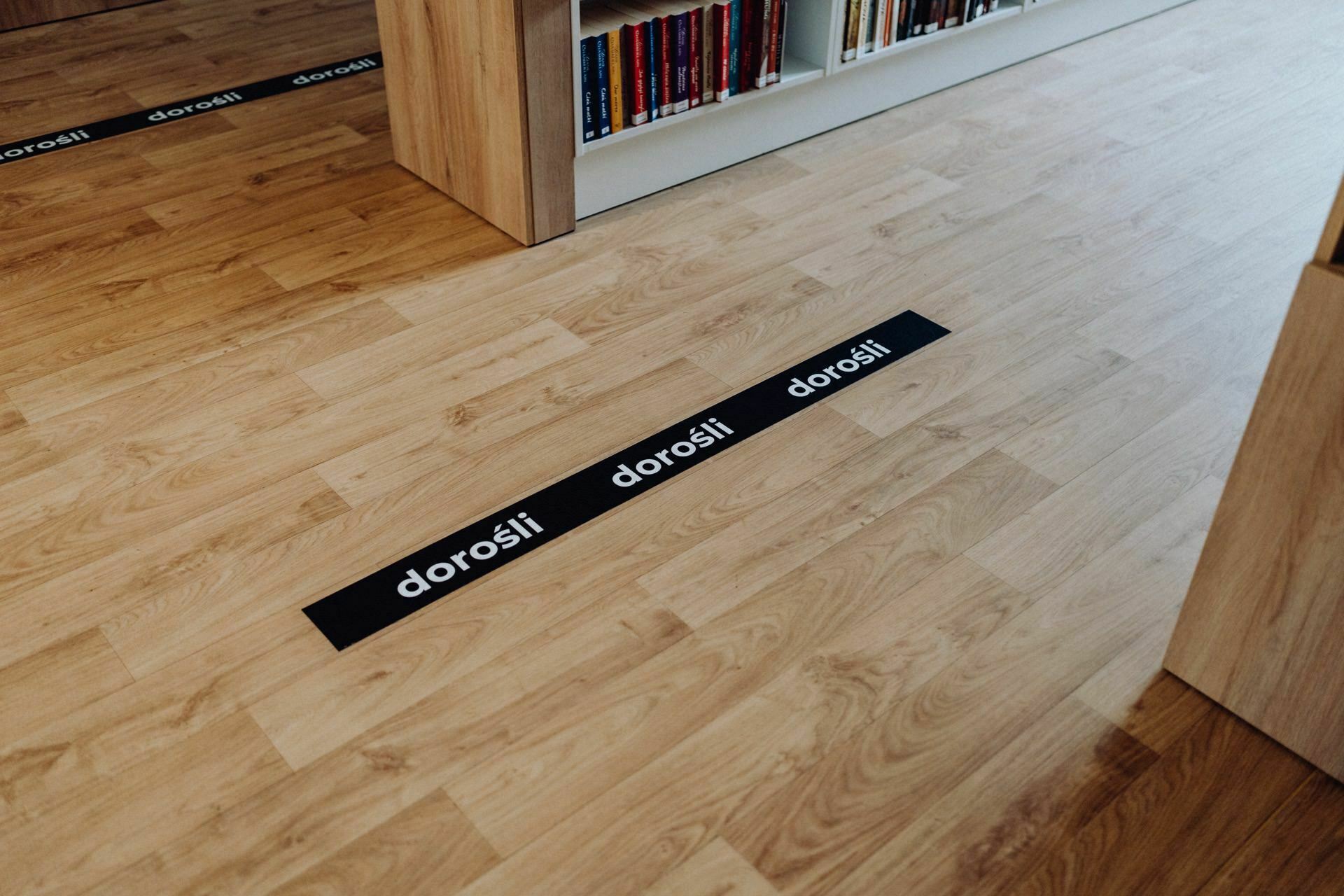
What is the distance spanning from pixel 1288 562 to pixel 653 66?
196cm

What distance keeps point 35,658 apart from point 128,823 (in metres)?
0.41

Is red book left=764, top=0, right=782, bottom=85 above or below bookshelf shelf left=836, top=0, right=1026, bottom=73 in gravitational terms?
above

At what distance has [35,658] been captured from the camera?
196 cm

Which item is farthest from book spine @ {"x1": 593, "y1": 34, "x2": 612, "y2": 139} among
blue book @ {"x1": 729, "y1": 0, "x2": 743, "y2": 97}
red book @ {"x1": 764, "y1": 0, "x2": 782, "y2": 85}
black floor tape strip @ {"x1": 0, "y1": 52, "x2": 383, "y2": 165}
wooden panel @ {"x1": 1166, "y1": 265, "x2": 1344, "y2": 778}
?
wooden panel @ {"x1": 1166, "y1": 265, "x2": 1344, "y2": 778}

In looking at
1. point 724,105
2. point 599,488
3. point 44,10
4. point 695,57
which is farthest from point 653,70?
point 44,10

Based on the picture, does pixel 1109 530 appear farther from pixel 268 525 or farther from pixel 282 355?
pixel 282 355

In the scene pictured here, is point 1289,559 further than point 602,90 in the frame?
No

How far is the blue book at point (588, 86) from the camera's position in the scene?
2904 mm

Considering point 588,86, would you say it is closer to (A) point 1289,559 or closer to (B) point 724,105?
(B) point 724,105

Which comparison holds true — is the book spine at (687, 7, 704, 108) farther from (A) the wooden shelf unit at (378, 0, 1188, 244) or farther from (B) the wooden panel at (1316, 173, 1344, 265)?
(B) the wooden panel at (1316, 173, 1344, 265)

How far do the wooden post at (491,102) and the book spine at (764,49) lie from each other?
24.0 inches

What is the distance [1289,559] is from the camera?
5.54 ft

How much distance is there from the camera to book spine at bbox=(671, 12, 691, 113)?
3043mm

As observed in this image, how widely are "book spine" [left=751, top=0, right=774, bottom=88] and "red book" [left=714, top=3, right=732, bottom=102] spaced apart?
3.8 inches
